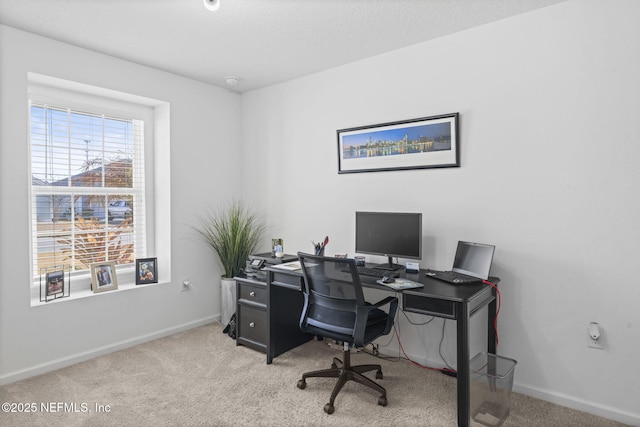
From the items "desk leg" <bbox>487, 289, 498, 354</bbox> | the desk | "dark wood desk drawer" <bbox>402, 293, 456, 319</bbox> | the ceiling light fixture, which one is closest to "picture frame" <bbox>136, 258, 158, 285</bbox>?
the desk

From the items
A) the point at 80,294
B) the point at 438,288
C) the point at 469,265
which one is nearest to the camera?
the point at 438,288

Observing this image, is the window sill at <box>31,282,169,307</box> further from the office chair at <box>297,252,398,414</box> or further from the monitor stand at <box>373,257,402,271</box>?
the monitor stand at <box>373,257,402,271</box>

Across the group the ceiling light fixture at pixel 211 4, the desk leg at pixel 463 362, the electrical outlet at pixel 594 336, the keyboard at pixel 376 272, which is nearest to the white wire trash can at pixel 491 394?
the desk leg at pixel 463 362

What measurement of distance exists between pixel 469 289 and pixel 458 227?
0.64m

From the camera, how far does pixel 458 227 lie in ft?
9.12

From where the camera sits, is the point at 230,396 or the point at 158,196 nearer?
the point at 230,396

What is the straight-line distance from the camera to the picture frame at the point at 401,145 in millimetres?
2797

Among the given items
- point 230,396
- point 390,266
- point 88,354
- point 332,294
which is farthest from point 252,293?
point 88,354

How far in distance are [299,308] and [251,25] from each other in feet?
7.62

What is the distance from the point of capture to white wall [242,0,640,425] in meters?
2.19

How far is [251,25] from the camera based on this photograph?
2633 millimetres

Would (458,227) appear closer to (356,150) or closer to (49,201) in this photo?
(356,150)

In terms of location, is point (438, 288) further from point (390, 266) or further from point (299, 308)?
point (299, 308)

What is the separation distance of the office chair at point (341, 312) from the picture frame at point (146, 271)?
6.07ft
